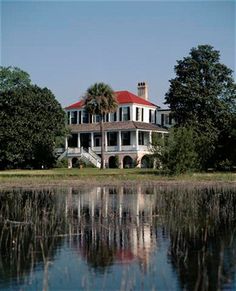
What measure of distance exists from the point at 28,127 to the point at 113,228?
53.0 meters

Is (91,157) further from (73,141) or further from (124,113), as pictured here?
(73,141)

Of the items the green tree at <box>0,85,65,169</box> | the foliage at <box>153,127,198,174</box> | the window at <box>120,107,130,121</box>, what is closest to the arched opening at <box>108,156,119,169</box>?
the window at <box>120,107,130,121</box>

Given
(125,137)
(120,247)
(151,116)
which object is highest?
(151,116)

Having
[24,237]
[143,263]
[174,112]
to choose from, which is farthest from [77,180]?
[143,263]

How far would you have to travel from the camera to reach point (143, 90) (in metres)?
91.8

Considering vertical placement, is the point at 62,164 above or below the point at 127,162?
below

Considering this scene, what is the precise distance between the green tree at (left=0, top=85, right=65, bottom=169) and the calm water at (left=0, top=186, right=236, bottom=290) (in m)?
43.7

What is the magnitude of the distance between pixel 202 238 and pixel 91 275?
5.76 m

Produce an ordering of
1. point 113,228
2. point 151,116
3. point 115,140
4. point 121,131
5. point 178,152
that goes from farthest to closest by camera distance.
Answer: point 151,116
point 115,140
point 121,131
point 178,152
point 113,228

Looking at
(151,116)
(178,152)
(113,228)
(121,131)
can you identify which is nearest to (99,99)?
(121,131)

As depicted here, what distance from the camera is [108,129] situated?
8181 cm

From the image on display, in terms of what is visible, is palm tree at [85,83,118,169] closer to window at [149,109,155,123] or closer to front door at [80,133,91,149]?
front door at [80,133,91,149]

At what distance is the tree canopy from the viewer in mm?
71812

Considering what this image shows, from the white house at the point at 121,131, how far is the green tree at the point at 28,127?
7.26 meters
